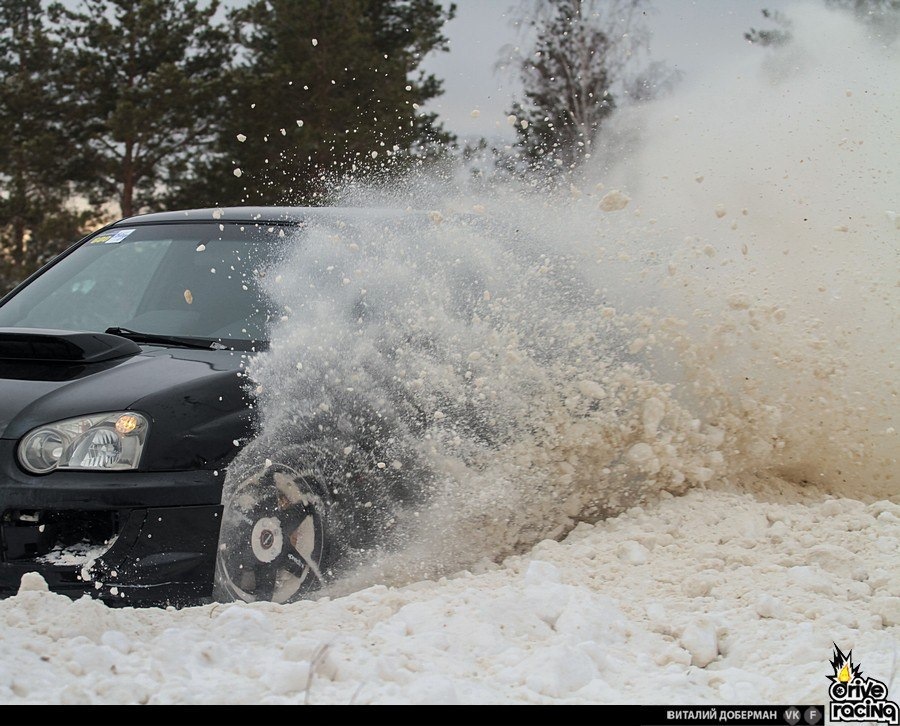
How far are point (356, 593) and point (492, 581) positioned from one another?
0.54 m

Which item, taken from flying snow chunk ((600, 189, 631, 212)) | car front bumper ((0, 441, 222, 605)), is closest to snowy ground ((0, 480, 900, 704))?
car front bumper ((0, 441, 222, 605))

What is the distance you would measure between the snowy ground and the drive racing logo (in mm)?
49

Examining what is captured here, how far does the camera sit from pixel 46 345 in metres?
4.02

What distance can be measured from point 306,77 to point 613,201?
19877 mm

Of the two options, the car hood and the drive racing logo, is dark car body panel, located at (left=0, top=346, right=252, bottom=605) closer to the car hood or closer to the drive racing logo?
the car hood

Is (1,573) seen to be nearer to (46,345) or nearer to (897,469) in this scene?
(46,345)

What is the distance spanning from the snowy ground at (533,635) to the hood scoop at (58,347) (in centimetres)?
92

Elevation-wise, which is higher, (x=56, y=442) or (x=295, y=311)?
(x=295, y=311)

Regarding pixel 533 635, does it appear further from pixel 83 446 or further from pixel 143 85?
pixel 143 85

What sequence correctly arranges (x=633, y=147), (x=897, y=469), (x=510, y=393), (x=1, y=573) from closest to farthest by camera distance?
(x=1, y=573) < (x=510, y=393) < (x=897, y=469) < (x=633, y=147)

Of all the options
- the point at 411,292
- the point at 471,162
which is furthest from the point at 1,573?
the point at 471,162

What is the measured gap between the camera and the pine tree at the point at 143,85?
25.4 m

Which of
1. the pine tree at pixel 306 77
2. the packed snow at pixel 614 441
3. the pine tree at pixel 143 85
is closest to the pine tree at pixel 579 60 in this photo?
the pine tree at pixel 306 77

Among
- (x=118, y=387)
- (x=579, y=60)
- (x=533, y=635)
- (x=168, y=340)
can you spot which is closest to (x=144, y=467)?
(x=118, y=387)
